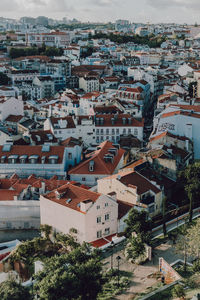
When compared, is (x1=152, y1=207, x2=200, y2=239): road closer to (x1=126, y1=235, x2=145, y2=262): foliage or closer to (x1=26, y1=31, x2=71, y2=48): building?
(x1=126, y1=235, x2=145, y2=262): foliage

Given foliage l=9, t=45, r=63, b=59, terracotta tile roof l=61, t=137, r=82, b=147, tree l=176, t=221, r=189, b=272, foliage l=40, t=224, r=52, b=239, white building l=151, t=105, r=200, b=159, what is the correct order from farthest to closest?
foliage l=9, t=45, r=63, b=59 < white building l=151, t=105, r=200, b=159 < terracotta tile roof l=61, t=137, r=82, b=147 < foliage l=40, t=224, r=52, b=239 < tree l=176, t=221, r=189, b=272

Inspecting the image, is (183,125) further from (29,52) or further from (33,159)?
(29,52)

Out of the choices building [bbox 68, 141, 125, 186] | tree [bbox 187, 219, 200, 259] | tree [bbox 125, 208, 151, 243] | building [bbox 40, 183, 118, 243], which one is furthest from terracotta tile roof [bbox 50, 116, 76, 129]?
tree [bbox 187, 219, 200, 259]

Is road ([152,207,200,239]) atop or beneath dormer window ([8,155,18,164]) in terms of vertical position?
beneath

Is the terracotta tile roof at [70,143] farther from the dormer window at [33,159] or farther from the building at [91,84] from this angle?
the building at [91,84]

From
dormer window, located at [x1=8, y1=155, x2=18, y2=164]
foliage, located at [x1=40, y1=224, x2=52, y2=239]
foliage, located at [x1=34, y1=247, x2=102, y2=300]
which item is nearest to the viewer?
foliage, located at [x1=34, y1=247, x2=102, y2=300]

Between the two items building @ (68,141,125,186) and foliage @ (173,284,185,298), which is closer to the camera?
foliage @ (173,284,185,298)

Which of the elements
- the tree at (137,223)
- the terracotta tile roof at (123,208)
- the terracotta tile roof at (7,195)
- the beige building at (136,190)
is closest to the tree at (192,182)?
the beige building at (136,190)
